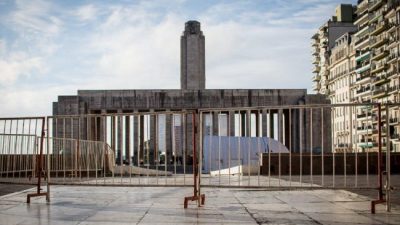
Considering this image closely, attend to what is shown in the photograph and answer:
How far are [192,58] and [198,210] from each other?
6792 centimetres

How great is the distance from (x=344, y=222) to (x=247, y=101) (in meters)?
50.6

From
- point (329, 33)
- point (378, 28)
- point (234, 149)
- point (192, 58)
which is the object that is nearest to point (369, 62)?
point (378, 28)

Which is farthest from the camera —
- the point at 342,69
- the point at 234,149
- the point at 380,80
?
the point at 342,69

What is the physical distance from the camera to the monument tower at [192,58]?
246 ft

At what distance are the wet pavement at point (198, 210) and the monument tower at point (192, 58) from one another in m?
63.5

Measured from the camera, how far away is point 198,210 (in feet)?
27.4

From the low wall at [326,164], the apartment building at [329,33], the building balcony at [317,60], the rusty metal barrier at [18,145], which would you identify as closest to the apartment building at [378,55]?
the apartment building at [329,33]

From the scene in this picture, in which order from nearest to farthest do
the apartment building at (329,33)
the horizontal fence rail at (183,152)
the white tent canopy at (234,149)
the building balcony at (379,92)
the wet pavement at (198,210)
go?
the wet pavement at (198,210) < the horizontal fence rail at (183,152) < the white tent canopy at (234,149) < the building balcony at (379,92) < the apartment building at (329,33)

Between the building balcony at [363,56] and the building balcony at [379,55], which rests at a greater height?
the building balcony at [363,56]

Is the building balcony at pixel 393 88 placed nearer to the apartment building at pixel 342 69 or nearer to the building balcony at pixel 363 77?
the building balcony at pixel 363 77

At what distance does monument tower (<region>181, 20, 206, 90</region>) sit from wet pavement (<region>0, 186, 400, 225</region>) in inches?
2499

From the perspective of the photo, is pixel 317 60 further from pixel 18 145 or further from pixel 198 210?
pixel 198 210

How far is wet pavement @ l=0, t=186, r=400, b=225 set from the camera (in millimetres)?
7168

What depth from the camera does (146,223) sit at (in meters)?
6.87
